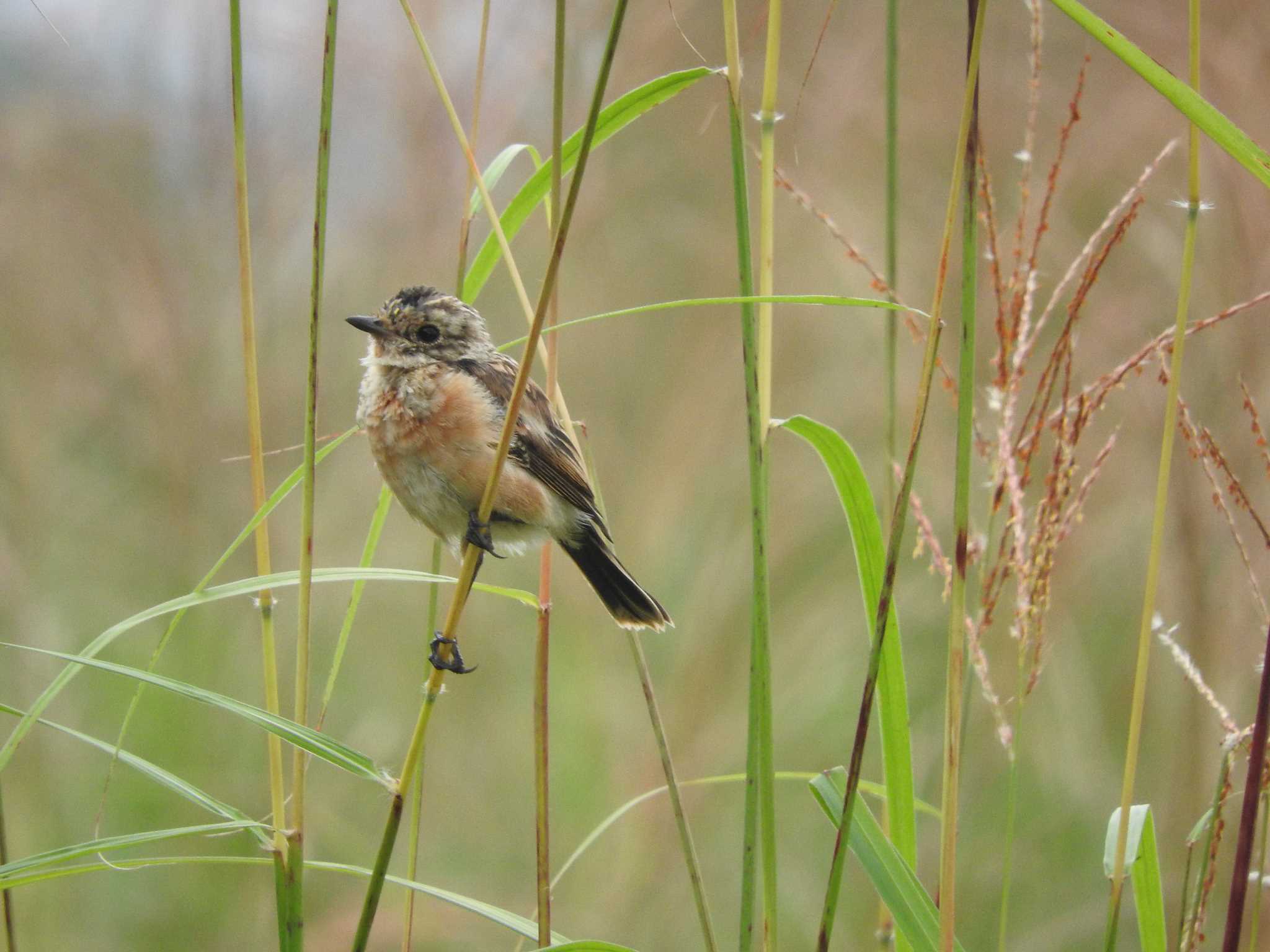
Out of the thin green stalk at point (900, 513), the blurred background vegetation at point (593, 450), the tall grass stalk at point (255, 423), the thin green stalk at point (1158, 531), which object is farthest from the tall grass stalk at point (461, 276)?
the blurred background vegetation at point (593, 450)

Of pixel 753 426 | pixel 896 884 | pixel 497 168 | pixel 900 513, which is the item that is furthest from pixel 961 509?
pixel 497 168

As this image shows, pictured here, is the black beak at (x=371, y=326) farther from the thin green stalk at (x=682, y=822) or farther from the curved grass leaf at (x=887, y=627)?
the curved grass leaf at (x=887, y=627)

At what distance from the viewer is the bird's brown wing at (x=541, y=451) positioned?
8.84 ft

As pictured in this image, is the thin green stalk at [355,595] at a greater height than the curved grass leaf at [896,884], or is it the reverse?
the thin green stalk at [355,595]

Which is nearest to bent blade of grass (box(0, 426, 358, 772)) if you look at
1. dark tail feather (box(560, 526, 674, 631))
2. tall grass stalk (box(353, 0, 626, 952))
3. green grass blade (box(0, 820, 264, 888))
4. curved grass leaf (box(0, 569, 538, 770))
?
curved grass leaf (box(0, 569, 538, 770))

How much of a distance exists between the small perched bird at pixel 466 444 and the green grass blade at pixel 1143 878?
3.84 feet

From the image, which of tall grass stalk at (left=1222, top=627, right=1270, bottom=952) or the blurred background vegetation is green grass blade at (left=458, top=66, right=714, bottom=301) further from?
the blurred background vegetation

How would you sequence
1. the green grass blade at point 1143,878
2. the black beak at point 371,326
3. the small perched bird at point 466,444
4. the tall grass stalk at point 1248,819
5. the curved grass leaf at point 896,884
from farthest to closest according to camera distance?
1. the black beak at point 371,326
2. the small perched bird at point 466,444
3. the green grass blade at point 1143,878
4. the curved grass leaf at point 896,884
5. the tall grass stalk at point 1248,819

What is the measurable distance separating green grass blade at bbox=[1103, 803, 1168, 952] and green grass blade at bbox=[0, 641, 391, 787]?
960mm

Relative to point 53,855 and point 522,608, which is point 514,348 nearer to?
point 522,608

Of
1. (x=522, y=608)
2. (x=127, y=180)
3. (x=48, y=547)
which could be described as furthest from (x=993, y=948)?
(x=127, y=180)

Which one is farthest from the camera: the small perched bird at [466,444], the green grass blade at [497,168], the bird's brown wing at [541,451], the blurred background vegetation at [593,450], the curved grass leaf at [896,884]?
the blurred background vegetation at [593,450]

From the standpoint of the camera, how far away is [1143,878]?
1.51 metres

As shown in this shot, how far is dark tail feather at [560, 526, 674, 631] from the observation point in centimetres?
264
